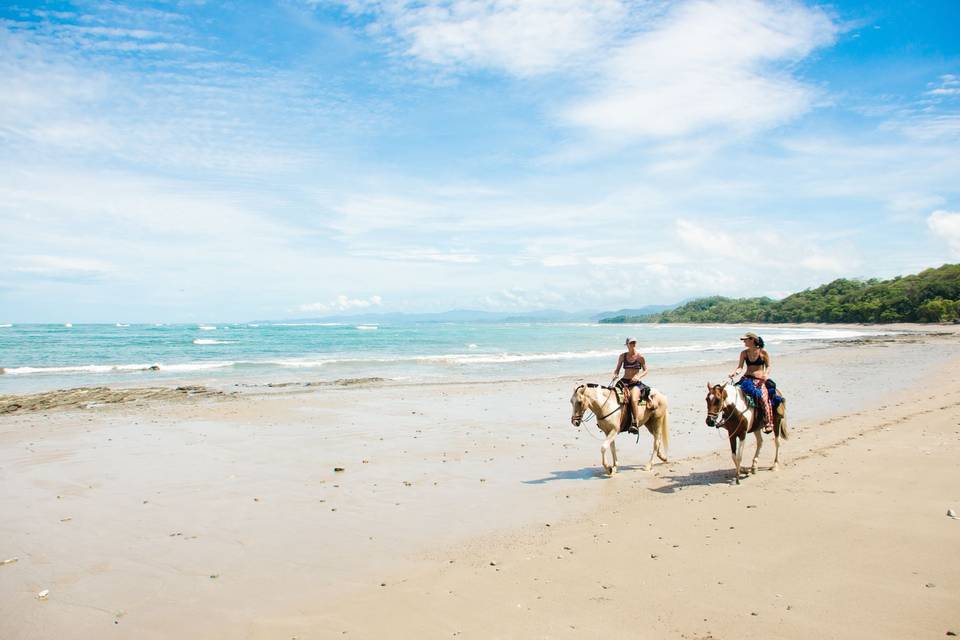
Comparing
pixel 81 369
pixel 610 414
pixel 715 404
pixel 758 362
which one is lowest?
pixel 81 369

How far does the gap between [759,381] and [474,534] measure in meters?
5.72

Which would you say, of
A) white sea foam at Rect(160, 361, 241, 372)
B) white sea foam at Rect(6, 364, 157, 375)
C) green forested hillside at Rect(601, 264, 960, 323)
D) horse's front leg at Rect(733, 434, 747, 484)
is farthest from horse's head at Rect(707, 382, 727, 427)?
green forested hillside at Rect(601, 264, 960, 323)

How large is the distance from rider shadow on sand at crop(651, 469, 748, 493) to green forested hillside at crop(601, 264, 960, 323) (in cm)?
7561

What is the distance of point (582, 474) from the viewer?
9.83 meters

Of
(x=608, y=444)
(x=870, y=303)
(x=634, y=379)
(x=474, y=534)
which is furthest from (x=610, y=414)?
(x=870, y=303)

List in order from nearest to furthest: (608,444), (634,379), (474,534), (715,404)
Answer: (474,534)
(715,404)
(608,444)
(634,379)

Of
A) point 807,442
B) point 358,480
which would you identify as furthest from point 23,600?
point 807,442

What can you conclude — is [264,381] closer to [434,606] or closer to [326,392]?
[326,392]

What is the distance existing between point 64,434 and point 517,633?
1363cm

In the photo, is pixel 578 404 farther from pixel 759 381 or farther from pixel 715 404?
pixel 759 381

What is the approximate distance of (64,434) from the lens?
13.6m

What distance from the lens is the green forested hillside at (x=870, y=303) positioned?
7025 centimetres

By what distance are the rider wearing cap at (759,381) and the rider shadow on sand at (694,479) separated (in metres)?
1.09

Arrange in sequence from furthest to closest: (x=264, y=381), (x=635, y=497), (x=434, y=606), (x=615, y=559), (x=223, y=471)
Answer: (x=264, y=381) → (x=223, y=471) → (x=635, y=497) → (x=615, y=559) → (x=434, y=606)
